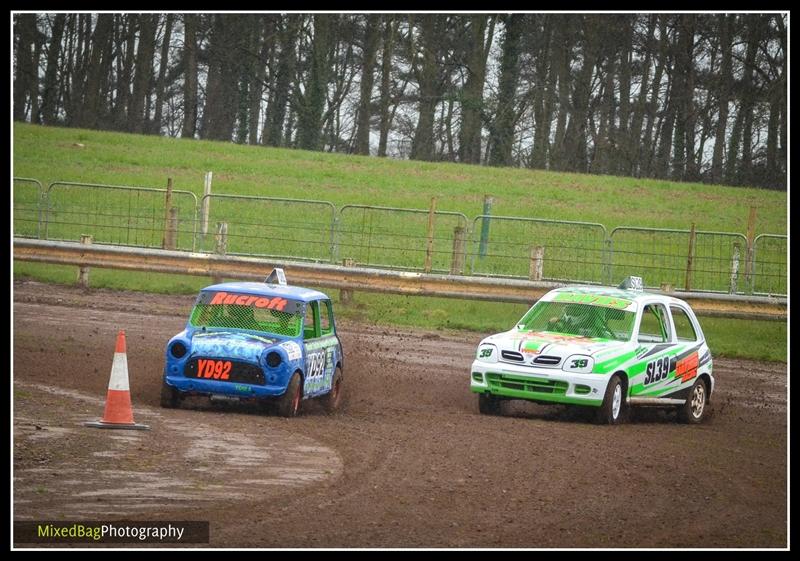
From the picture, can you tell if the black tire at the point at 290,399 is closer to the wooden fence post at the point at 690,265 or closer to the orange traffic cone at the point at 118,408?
the orange traffic cone at the point at 118,408

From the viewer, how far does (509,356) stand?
541 inches

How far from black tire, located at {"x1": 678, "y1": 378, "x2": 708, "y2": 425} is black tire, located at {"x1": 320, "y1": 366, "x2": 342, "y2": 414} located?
4.06m

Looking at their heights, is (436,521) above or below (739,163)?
below

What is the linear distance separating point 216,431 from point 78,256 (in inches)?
463

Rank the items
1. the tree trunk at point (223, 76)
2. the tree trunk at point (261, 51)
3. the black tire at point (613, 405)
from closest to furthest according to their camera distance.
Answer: the black tire at point (613, 405)
the tree trunk at point (261, 51)
the tree trunk at point (223, 76)

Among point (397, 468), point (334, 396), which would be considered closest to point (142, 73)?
point (334, 396)

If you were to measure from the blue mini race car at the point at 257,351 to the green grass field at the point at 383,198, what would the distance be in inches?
296

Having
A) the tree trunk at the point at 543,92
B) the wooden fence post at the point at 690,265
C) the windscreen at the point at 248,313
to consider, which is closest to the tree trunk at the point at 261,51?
the tree trunk at the point at 543,92

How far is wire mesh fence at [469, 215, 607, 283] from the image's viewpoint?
2283 cm

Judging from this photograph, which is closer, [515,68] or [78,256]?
[78,256]

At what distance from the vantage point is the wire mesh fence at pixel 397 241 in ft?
73.1

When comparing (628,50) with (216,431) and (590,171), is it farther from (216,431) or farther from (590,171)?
(216,431)

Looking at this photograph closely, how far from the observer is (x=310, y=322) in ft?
46.8
